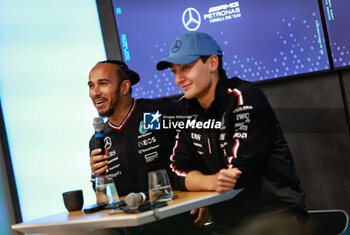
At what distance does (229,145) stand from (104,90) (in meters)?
0.99

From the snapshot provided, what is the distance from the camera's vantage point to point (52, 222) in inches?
62.4

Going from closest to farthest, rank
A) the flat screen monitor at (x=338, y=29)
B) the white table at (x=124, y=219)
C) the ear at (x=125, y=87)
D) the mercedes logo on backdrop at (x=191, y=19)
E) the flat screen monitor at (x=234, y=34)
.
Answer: the white table at (x=124, y=219) < the ear at (x=125, y=87) < the flat screen monitor at (x=338, y=29) < the flat screen monitor at (x=234, y=34) < the mercedes logo on backdrop at (x=191, y=19)

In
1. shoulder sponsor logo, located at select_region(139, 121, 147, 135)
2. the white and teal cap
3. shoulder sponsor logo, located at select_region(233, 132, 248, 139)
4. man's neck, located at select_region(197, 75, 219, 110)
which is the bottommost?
shoulder sponsor logo, located at select_region(233, 132, 248, 139)

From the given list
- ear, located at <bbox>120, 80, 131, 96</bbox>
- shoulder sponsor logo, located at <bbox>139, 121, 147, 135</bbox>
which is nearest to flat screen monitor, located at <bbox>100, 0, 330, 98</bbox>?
ear, located at <bbox>120, 80, 131, 96</bbox>

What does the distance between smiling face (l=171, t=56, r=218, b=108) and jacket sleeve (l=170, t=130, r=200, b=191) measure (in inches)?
9.0

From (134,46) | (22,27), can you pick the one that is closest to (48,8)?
(22,27)

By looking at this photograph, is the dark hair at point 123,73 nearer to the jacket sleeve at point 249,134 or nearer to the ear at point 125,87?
the ear at point 125,87

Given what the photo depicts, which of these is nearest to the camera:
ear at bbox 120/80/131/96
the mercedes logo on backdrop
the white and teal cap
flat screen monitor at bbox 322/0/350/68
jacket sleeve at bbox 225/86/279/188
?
jacket sleeve at bbox 225/86/279/188

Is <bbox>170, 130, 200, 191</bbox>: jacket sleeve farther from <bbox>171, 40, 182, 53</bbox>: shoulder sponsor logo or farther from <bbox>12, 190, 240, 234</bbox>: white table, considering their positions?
<bbox>171, 40, 182, 53</bbox>: shoulder sponsor logo

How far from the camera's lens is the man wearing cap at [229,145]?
1.72 m

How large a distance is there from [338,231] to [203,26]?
73.3 inches

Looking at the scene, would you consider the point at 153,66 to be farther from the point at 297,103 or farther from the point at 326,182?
the point at 326,182

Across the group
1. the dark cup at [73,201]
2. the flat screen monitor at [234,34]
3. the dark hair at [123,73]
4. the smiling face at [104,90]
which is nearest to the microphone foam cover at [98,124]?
the dark cup at [73,201]

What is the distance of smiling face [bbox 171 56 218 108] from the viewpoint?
1908 mm
